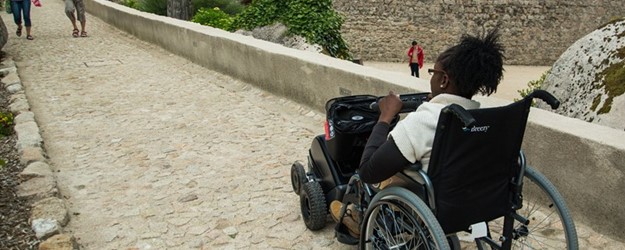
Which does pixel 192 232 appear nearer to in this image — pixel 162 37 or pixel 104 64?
pixel 104 64

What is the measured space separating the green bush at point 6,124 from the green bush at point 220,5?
966 cm

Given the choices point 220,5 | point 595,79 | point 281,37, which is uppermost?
point 595,79

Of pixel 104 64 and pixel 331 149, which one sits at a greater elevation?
pixel 331 149

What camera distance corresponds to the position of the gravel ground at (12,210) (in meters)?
3.21

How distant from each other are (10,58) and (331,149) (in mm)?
8259

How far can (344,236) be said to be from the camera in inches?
116

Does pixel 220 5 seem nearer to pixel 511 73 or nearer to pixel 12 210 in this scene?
pixel 12 210

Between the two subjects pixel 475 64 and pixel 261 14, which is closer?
pixel 475 64

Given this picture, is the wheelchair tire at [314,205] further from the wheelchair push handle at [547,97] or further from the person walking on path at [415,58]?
the person walking on path at [415,58]

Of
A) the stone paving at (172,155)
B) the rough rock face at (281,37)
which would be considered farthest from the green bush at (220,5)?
the stone paving at (172,155)

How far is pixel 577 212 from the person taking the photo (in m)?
3.11

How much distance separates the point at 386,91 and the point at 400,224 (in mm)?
2179

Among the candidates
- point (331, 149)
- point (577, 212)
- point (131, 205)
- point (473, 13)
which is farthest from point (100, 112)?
point (473, 13)

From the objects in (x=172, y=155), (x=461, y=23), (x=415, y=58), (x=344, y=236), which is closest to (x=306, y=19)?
(x=172, y=155)
